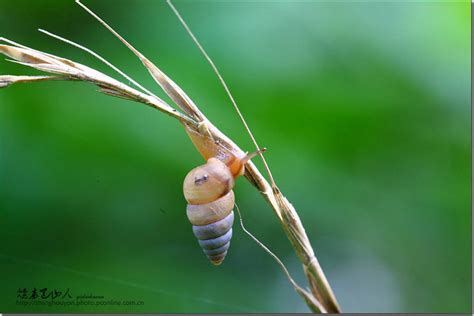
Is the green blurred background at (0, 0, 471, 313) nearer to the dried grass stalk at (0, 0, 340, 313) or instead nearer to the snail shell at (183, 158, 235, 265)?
the snail shell at (183, 158, 235, 265)

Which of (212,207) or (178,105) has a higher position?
(178,105)

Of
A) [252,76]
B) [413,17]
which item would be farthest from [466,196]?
[252,76]

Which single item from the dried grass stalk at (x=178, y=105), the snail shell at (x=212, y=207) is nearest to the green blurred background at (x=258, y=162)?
the snail shell at (x=212, y=207)

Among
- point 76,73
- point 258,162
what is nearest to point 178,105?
point 76,73

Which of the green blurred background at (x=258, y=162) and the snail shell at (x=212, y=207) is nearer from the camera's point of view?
the snail shell at (x=212, y=207)

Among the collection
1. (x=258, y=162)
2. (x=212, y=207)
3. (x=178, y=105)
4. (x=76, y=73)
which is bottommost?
(x=258, y=162)

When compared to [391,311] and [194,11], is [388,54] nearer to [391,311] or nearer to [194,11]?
[194,11]

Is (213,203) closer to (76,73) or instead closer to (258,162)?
(76,73)

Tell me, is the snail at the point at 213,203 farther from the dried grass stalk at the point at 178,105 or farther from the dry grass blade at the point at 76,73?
the dry grass blade at the point at 76,73
